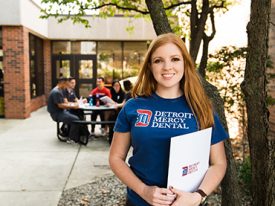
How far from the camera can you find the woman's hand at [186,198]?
5.30ft

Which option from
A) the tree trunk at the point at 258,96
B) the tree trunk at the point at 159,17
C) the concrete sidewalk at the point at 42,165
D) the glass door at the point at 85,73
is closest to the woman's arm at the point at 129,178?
the tree trunk at the point at 258,96

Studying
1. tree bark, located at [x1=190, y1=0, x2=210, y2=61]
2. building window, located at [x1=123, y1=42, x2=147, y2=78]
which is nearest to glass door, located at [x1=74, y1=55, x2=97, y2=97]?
building window, located at [x1=123, y1=42, x2=147, y2=78]

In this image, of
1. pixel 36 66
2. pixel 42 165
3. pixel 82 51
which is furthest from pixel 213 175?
pixel 82 51

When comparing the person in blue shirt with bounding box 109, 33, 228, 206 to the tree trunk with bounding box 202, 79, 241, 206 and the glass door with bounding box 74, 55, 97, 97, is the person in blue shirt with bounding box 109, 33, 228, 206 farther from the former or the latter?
the glass door with bounding box 74, 55, 97, 97

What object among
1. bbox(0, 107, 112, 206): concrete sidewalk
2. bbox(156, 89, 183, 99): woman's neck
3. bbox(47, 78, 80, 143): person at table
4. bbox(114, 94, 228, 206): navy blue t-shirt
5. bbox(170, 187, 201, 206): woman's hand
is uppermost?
bbox(156, 89, 183, 99): woman's neck

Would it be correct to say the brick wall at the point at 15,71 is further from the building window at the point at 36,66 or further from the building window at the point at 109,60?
the building window at the point at 109,60

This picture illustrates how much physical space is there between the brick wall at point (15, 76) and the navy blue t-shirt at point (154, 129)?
35.9ft

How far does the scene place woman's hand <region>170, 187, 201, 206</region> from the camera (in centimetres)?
161

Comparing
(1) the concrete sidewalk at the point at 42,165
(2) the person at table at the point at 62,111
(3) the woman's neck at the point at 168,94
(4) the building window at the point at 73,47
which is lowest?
(1) the concrete sidewalk at the point at 42,165

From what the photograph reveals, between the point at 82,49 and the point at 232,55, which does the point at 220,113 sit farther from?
the point at 82,49

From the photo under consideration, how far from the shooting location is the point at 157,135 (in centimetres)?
169

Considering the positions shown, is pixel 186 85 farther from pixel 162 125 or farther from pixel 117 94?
pixel 117 94

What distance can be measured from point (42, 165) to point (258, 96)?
4.81 metres

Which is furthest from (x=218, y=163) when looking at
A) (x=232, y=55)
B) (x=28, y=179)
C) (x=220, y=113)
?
(x=28, y=179)
